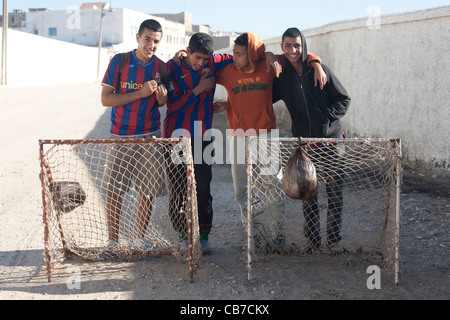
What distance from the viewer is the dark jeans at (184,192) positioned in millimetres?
4344

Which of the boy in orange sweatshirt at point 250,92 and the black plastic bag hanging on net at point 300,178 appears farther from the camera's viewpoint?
the boy in orange sweatshirt at point 250,92

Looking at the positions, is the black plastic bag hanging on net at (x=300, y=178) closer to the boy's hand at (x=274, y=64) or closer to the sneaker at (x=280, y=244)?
the boy's hand at (x=274, y=64)

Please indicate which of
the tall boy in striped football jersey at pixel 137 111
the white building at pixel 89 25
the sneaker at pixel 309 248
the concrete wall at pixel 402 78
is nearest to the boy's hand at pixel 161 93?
the tall boy in striped football jersey at pixel 137 111

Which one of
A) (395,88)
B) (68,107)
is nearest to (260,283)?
(395,88)

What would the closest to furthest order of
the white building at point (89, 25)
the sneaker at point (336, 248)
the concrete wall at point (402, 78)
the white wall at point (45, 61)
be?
1. the sneaker at point (336, 248)
2. the concrete wall at point (402, 78)
3. the white wall at point (45, 61)
4. the white building at point (89, 25)

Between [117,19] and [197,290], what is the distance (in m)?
47.0

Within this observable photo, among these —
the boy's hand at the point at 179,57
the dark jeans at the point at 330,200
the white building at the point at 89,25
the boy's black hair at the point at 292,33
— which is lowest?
the dark jeans at the point at 330,200

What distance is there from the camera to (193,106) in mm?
4289

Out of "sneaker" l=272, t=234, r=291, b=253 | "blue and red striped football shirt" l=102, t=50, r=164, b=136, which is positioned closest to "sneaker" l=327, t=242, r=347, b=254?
"sneaker" l=272, t=234, r=291, b=253

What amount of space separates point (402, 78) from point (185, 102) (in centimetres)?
452

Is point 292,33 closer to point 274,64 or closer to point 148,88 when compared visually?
point 274,64

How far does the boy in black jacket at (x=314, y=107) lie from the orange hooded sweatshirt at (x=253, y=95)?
0.12m

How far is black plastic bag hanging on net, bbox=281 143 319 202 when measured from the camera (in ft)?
12.1

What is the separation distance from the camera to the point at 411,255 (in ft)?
14.8
